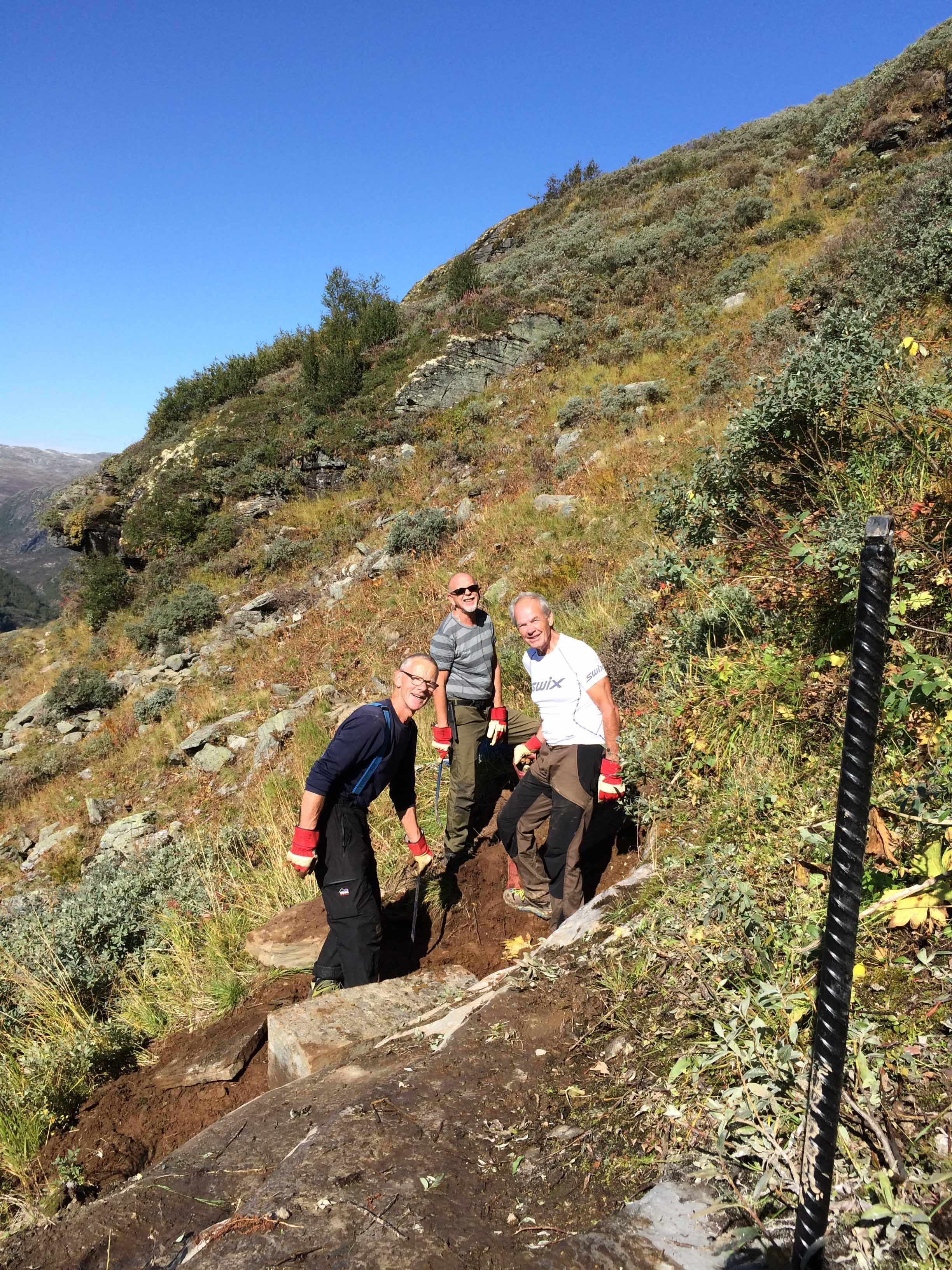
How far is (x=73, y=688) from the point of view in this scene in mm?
14625

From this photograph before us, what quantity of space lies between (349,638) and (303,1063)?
869 centimetres

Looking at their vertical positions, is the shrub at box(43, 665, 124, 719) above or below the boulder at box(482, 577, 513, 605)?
below

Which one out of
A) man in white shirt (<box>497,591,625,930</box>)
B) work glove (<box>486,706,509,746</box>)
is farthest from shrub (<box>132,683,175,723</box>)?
man in white shirt (<box>497,591,625,930</box>)

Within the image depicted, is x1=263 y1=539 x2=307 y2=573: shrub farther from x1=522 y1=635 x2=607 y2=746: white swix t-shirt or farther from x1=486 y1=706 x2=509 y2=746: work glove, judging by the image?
x1=522 y1=635 x2=607 y2=746: white swix t-shirt

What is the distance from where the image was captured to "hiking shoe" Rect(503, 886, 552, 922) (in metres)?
4.67

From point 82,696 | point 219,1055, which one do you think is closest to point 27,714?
point 82,696

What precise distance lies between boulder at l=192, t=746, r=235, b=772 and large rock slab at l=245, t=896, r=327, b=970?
5470 mm

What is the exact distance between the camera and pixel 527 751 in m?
4.61

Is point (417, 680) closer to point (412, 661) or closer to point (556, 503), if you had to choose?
point (412, 661)

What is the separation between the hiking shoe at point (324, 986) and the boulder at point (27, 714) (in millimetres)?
13652

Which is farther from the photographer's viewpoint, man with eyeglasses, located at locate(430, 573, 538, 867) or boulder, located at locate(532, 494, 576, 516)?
boulder, located at locate(532, 494, 576, 516)

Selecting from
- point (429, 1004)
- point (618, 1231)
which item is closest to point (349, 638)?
point (429, 1004)

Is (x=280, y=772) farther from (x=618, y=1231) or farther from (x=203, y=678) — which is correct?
(x=618, y=1231)

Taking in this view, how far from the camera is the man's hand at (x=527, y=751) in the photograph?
4566 mm
